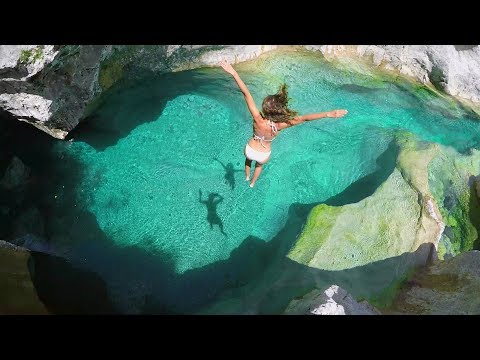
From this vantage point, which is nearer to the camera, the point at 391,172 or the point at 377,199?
the point at 377,199

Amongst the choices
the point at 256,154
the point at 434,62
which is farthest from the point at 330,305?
the point at 434,62

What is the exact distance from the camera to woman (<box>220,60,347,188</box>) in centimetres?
511

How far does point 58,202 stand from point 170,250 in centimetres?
250

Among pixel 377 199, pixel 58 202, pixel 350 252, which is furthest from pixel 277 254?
pixel 58 202

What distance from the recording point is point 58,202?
794 cm

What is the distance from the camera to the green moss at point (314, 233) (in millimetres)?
6453

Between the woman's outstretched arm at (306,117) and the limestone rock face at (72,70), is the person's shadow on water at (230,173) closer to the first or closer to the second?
the limestone rock face at (72,70)

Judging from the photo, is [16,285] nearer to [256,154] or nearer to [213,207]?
[213,207]

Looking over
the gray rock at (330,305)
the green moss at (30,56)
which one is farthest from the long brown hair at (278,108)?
the green moss at (30,56)

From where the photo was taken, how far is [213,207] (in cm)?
797

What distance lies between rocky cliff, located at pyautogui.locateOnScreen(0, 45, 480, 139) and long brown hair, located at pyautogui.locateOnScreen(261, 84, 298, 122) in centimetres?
370

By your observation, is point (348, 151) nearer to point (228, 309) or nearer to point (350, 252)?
point (350, 252)

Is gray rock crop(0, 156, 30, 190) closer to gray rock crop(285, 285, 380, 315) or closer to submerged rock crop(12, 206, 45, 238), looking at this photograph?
submerged rock crop(12, 206, 45, 238)

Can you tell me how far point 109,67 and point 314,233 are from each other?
5188 millimetres
